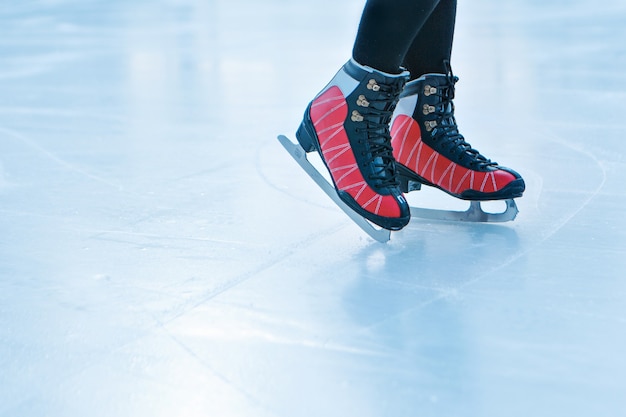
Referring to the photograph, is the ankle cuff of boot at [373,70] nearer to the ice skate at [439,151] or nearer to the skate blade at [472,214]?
the ice skate at [439,151]

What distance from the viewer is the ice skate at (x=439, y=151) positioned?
1.38m

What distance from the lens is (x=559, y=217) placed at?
138cm

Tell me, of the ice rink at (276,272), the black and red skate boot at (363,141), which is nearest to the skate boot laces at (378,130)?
the black and red skate boot at (363,141)

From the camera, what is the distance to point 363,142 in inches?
50.9

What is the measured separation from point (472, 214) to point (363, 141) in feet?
0.77

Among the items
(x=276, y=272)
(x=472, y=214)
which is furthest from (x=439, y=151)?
(x=276, y=272)

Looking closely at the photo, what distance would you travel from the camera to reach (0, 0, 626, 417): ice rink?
2.82ft

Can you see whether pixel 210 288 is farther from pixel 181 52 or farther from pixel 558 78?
pixel 181 52

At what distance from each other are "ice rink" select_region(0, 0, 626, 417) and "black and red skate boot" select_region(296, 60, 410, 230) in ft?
0.20

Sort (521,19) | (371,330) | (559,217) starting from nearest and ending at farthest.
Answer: (371,330) → (559,217) → (521,19)

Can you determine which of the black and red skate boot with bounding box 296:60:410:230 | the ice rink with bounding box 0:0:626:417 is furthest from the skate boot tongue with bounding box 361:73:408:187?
the ice rink with bounding box 0:0:626:417

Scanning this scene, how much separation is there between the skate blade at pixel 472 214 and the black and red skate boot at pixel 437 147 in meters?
0.03

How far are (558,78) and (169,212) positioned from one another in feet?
5.12

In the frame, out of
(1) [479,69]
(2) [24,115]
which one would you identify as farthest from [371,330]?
(1) [479,69]
